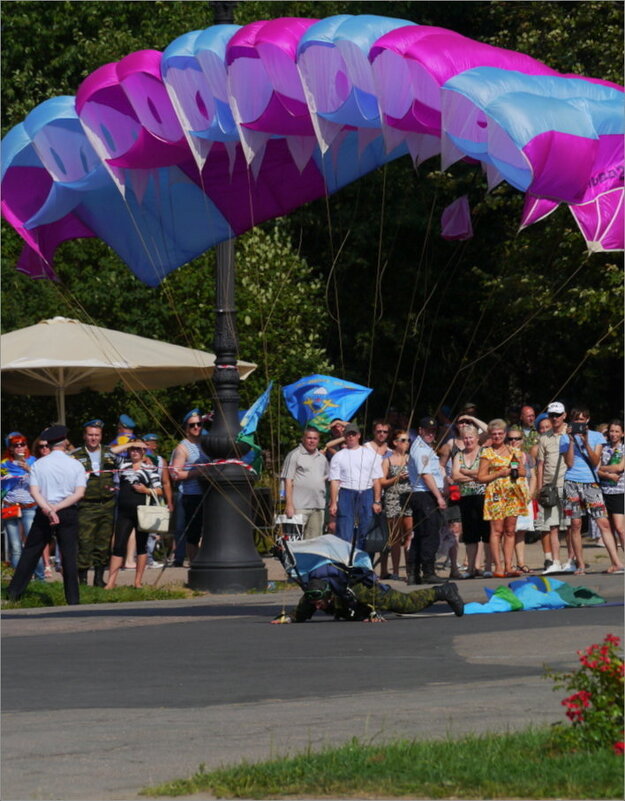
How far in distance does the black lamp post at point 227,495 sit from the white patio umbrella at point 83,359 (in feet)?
12.4

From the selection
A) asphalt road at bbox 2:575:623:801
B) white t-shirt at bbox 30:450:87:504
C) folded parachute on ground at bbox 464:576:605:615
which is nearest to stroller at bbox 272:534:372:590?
asphalt road at bbox 2:575:623:801

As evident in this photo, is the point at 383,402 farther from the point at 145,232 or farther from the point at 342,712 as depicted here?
the point at 342,712

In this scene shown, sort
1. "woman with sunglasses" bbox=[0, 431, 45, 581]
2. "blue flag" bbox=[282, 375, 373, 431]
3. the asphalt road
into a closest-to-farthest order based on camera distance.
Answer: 1. the asphalt road
2. "woman with sunglasses" bbox=[0, 431, 45, 581]
3. "blue flag" bbox=[282, 375, 373, 431]

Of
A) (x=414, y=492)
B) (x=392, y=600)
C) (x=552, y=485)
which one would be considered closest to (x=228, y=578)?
(x=414, y=492)

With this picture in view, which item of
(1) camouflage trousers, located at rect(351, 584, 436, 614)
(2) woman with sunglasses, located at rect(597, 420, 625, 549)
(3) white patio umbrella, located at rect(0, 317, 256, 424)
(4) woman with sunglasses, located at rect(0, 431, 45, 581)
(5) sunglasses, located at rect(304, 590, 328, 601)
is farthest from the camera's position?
(3) white patio umbrella, located at rect(0, 317, 256, 424)

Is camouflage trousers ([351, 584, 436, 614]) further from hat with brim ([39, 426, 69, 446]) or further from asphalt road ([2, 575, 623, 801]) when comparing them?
hat with brim ([39, 426, 69, 446])

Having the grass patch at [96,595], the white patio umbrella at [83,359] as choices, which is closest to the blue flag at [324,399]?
the white patio umbrella at [83,359]

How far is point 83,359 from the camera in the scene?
Answer: 21.7m

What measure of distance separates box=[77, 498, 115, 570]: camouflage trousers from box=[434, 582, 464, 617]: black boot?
17.6ft

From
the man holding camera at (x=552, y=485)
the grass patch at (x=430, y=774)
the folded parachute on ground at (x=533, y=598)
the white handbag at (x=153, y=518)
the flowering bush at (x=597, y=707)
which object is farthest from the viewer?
the man holding camera at (x=552, y=485)

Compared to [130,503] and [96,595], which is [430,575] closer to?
[130,503]

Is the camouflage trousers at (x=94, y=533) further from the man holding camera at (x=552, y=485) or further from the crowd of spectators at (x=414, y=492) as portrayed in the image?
the man holding camera at (x=552, y=485)

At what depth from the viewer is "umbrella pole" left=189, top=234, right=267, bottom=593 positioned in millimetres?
→ 17156

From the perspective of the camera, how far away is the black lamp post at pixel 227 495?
17156mm
